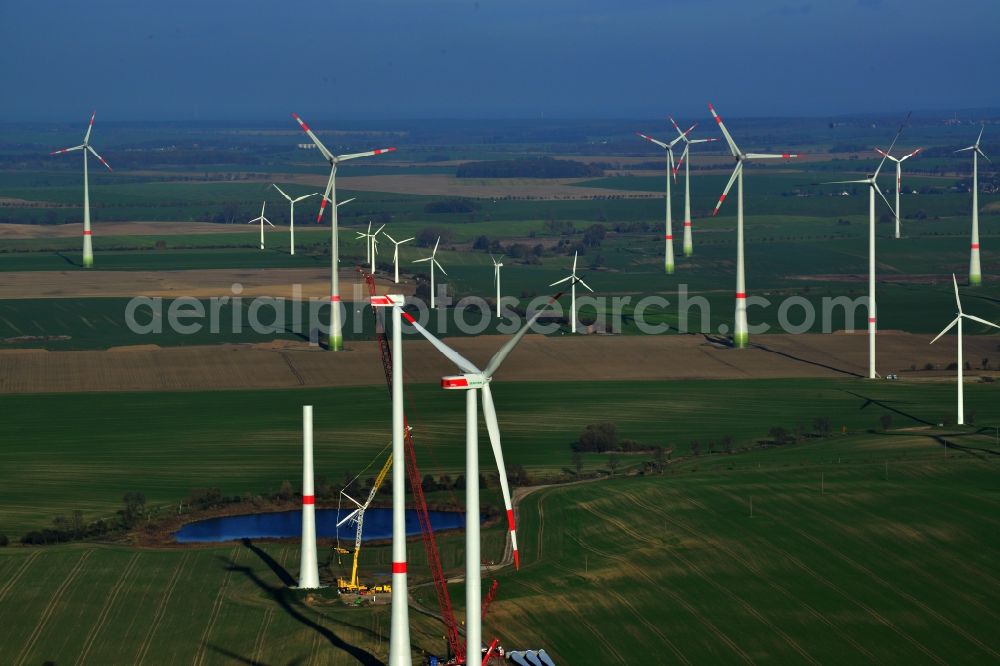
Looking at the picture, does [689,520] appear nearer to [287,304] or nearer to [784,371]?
[784,371]

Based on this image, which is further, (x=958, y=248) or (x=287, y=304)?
(x=958, y=248)

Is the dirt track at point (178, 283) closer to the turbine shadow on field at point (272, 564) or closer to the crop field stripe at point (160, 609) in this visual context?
the turbine shadow on field at point (272, 564)

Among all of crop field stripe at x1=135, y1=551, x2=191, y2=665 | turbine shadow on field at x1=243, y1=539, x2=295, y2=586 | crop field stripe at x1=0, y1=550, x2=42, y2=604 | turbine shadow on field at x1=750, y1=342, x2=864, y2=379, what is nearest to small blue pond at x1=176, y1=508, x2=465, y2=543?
turbine shadow on field at x1=243, y1=539, x2=295, y2=586

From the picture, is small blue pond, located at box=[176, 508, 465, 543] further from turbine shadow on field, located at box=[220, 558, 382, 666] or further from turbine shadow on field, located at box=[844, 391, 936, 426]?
turbine shadow on field, located at box=[844, 391, 936, 426]

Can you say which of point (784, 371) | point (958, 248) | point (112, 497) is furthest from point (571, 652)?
point (958, 248)

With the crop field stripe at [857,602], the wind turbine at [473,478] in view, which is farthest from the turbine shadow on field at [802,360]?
the wind turbine at [473,478]

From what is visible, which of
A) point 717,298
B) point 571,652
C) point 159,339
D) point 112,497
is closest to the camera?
point 571,652

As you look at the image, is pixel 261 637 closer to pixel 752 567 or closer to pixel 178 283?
pixel 752 567
